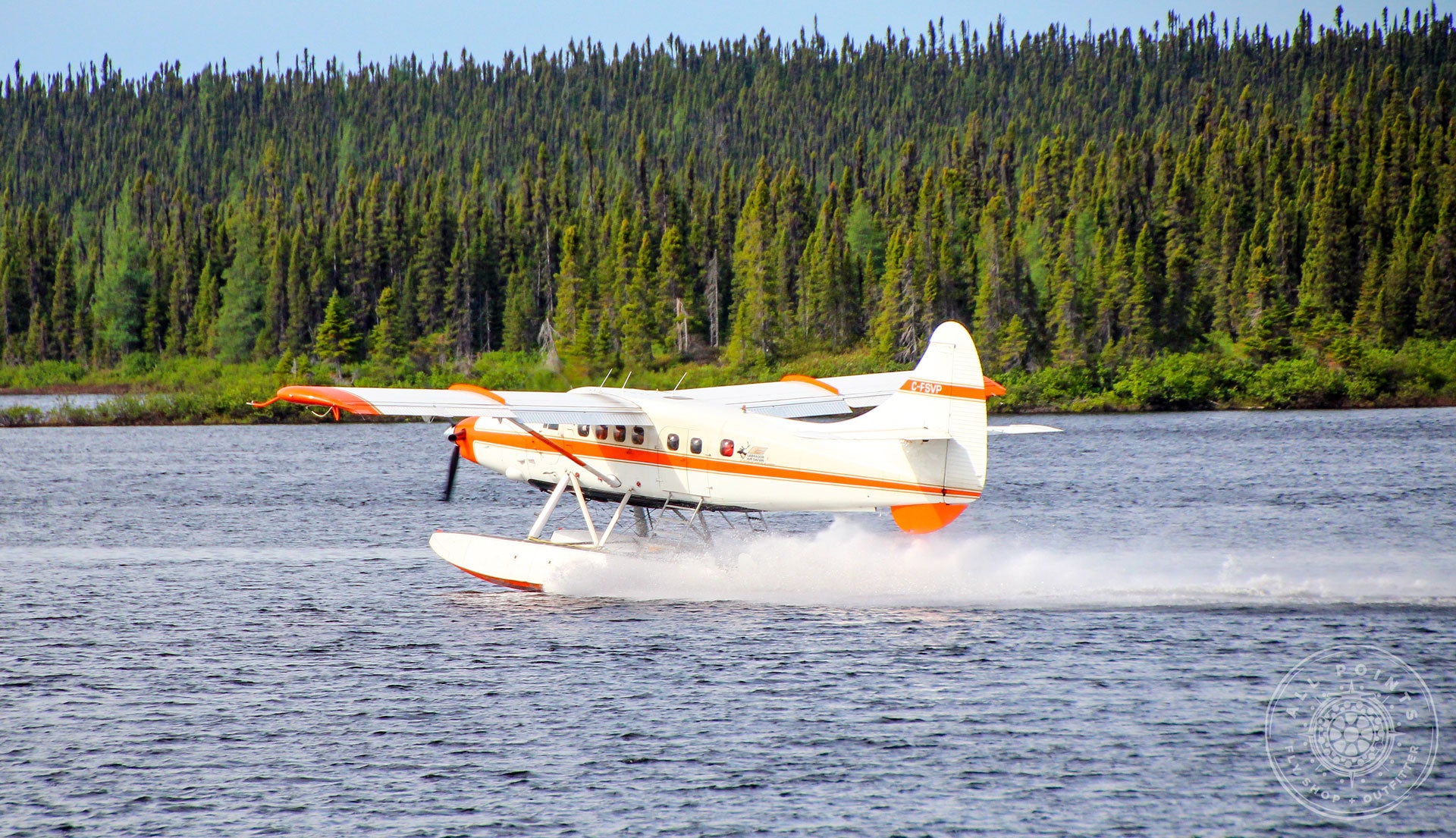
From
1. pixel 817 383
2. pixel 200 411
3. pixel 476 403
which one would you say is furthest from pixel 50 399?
pixel 476 403

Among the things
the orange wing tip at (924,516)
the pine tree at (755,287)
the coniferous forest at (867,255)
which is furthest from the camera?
the pine tree at (755,287)

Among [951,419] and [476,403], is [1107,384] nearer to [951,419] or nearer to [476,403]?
[951,419]

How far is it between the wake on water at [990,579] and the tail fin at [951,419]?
6.01 feet

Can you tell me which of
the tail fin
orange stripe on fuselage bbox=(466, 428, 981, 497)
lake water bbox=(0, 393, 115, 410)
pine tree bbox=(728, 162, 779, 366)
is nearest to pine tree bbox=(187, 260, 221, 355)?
lake water bbox=(0, 393, 115, 410)

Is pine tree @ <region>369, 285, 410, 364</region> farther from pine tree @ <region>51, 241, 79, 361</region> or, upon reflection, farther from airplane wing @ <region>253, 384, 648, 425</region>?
airplane wing @ <region>253, 384, 648, 425</region>

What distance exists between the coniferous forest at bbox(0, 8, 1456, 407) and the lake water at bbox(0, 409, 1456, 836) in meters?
48.8

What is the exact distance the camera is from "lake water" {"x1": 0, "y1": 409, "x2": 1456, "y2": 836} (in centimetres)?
989

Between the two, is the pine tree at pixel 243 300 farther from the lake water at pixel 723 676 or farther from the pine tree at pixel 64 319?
the lake water at pixel 723 676

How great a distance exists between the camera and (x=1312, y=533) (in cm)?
2219

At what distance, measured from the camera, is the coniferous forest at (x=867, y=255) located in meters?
74.2

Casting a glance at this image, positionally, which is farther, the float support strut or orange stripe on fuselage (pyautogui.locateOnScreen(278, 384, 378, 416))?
the float support strut

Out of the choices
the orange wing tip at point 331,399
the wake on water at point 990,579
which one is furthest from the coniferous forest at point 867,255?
the orange wing tip at point 331,399

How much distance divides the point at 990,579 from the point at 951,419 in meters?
2.87

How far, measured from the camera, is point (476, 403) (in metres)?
15.4
